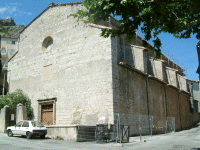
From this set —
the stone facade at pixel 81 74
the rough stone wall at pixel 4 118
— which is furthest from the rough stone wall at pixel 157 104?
the rough stone wall at pixel 4 118

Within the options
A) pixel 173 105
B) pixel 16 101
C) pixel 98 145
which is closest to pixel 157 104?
pixel 173 105

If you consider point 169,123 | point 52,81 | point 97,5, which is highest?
point 97,5

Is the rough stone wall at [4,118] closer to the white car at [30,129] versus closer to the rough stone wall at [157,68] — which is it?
the white car at [30,129]

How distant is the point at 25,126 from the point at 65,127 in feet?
9.59

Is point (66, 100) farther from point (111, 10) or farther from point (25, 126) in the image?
point (111, 10)

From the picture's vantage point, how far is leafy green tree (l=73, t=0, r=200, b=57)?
665 cm

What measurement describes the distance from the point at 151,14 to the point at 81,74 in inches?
375

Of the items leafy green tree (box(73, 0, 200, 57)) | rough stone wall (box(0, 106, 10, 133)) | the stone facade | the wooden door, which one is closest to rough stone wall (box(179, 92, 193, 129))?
the stone facade

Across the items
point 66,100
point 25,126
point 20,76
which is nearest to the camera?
point 25,126

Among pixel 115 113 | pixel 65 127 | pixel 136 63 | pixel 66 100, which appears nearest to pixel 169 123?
pixel 136 63

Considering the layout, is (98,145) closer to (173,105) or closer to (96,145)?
(96,145)

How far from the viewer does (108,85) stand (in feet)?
47.8

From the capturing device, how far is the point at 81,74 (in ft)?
53.2

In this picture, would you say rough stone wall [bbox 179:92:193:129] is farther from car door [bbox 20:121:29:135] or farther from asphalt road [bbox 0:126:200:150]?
car door [bbox 20:121:29:135]
